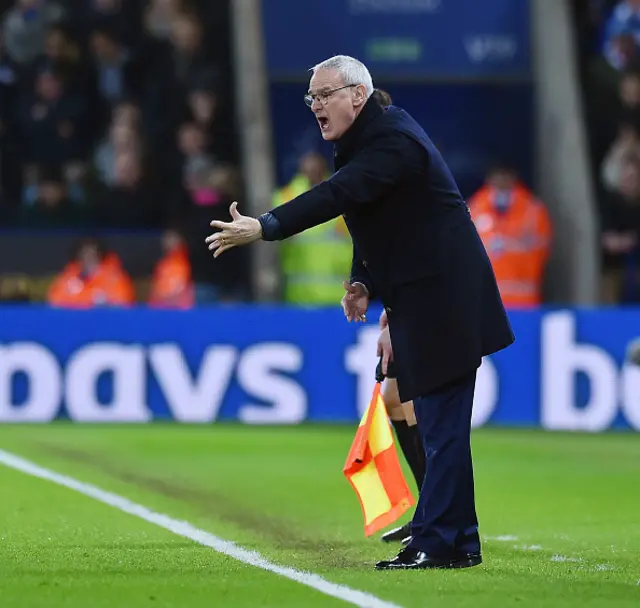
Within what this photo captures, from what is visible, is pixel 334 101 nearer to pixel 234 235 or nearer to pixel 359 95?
pixel 359 95

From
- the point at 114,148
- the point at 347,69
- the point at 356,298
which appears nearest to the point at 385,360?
the point at 356,298

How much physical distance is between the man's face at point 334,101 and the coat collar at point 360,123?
2cm

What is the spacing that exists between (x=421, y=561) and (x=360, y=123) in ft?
5.82

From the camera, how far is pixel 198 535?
26.9 feet

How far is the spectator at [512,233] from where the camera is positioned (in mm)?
16281

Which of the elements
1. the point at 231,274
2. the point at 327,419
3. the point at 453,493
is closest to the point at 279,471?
the point at 327,419

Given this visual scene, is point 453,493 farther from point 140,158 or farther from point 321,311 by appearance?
point 140,158

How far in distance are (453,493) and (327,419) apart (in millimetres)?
8544

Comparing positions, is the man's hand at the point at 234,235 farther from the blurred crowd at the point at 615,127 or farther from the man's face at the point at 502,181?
the blurred crowd at the point at 615,127

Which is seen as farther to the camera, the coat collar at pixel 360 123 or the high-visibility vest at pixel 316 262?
the high-visibility vest at pixel 316 262

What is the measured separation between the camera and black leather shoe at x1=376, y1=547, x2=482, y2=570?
6.98 m

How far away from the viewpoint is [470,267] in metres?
7.12

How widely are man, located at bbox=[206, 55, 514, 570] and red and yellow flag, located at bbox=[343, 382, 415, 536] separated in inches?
19.8

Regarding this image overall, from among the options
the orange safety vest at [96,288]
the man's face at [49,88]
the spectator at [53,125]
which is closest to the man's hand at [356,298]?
the orange safety vest at [96,288]
